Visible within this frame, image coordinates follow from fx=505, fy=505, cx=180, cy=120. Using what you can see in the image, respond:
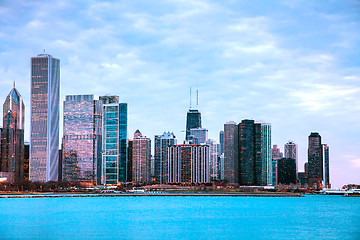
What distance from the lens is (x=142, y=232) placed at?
302ft

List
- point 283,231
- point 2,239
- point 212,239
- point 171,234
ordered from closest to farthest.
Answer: point 2,239, point 212,239, point 171,234, point 283,231

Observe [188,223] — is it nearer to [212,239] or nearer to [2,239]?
[212,239]

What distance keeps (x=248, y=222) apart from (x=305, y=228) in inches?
648

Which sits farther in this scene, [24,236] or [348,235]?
[348,235]

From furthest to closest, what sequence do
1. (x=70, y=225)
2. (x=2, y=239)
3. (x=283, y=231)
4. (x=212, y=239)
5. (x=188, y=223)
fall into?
(x=188, y=223) → (x=70, y=225) → (x=283, y=231) → (x=212, y=239) → (x=2, y=239)

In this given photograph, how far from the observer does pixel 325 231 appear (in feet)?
320

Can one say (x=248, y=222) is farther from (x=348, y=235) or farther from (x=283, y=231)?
(x=348, y=235)

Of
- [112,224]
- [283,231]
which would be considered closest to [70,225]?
[112,224]

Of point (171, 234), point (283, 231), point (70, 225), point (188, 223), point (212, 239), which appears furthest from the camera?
point (188, 223)

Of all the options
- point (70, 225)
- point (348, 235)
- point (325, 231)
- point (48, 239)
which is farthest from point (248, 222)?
point (48, 239)

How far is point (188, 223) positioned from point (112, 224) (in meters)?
17.2

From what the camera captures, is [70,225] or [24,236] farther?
[70,225]

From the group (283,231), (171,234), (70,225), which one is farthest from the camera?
(70,225)

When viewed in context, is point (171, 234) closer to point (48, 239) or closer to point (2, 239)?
point (48, 239)
